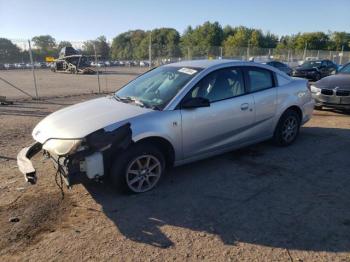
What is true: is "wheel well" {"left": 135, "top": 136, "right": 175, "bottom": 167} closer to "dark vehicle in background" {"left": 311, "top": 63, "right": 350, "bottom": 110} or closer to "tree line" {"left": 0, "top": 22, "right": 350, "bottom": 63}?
"dark vehicle in background" {"left": 311, "top": 63, "right": 350, "bottom": 110}

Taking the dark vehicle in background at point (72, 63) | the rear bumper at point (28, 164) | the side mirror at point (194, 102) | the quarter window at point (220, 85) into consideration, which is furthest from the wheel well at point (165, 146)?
the dark vehicle in background at point (72, 63)

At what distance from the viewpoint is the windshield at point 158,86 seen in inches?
188

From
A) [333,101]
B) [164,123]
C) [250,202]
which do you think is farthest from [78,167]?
[333,101]

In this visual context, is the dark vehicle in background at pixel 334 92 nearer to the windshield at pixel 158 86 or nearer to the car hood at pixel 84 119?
the windshield at pixel 158 86

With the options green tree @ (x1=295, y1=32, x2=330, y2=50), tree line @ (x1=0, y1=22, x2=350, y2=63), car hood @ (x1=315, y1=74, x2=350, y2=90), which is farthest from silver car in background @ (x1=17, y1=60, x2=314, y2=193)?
green tree @ (x1=295, y1=32, x2=330, y2=50)

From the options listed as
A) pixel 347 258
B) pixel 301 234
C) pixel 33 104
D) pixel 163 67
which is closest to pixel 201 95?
pixel 163 67

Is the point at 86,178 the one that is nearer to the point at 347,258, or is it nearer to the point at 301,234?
the point at 301,234

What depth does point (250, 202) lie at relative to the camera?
421 centimetres

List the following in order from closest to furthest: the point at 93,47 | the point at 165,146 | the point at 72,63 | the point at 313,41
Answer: the point at 165,146
the point at 93,47
the point at 72,63
the point at 313,41

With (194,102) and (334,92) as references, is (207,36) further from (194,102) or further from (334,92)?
(194,102)

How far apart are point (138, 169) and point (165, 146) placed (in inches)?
20.3

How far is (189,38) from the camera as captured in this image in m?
108

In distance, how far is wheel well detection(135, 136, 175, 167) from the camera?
4450mm

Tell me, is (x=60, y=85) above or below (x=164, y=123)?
below
